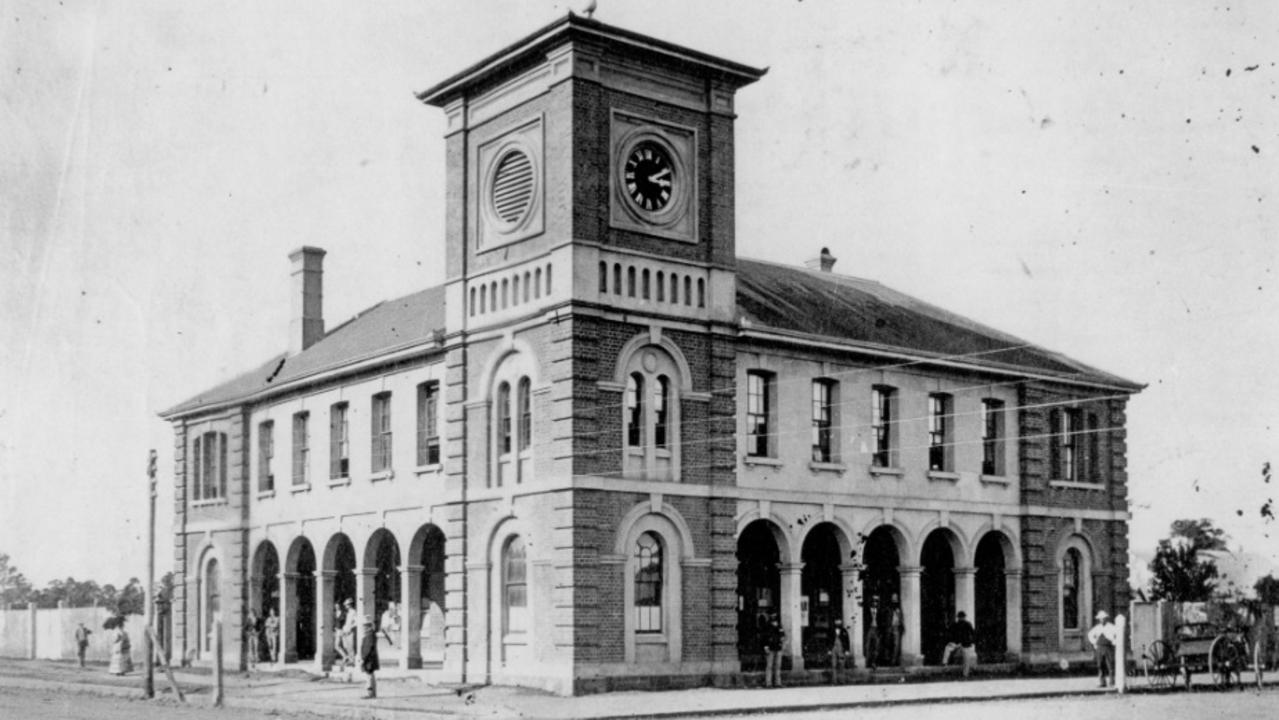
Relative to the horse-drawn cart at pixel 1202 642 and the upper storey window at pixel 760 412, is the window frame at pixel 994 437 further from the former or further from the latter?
the upper storey window at pixel 760 412

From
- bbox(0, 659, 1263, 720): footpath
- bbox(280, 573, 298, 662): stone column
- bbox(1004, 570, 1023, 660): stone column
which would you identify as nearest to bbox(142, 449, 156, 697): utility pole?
bbox(0, 659, 1263, 720): footpath

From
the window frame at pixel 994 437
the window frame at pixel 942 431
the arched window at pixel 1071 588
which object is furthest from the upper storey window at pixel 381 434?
the arched window at pixel 1071 588

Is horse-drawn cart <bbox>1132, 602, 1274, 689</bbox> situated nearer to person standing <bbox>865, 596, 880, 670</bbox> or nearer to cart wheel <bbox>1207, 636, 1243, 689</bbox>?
cart wheel <bbox>1207, 636, 1243, 689</bbox>

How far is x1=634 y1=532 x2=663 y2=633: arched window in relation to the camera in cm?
2872

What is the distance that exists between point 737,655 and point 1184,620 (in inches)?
583

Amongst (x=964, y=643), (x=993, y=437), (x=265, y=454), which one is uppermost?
(x=993, y=437)

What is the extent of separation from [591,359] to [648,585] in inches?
180

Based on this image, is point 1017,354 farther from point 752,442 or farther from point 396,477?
point 396,477

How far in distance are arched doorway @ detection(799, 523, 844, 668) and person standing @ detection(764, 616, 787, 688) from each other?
12.5ft

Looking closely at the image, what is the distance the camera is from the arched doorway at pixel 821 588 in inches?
1330

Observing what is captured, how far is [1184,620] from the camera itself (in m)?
38.6

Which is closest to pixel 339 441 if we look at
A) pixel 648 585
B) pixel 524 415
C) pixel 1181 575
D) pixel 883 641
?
pixel 524 415

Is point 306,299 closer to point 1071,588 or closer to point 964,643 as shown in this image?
point 964,643

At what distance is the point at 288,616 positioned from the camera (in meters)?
38.7
